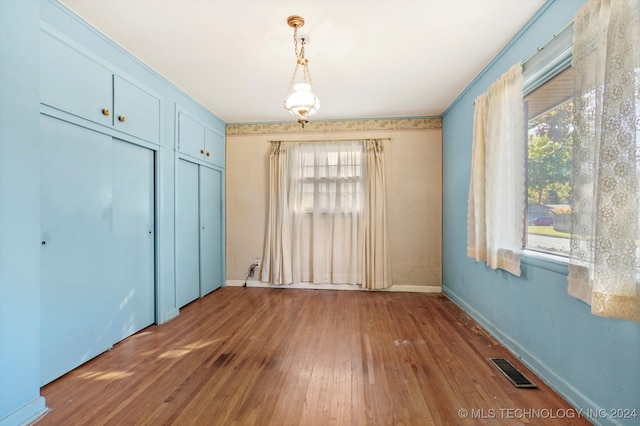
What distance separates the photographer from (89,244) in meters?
2.25

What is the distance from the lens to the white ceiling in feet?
6.64

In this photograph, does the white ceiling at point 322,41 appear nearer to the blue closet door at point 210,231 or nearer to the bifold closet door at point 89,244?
the bifold closet door at point 89,244

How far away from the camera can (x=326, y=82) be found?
3.20 m

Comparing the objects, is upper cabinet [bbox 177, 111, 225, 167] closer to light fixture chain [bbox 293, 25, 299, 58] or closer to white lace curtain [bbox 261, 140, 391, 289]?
white lace curtain [bbox 261, 140, 391, 289]

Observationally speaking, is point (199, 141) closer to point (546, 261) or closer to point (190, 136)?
point (190, 136)

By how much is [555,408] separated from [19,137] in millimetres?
3479

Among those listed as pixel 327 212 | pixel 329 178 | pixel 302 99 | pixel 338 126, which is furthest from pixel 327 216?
pixel 302 99

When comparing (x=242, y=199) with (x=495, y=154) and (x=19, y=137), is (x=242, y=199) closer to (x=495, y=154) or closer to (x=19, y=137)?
(x=19, y=137)

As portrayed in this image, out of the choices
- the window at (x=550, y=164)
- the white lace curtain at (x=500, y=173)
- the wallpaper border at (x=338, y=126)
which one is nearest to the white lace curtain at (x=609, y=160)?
the window at (x=550, y=164)

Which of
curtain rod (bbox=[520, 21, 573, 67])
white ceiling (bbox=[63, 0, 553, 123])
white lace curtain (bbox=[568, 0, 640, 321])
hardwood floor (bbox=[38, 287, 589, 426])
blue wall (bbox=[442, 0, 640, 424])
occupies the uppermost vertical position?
white ceiling (bbox=[63, 0, 553, 123])

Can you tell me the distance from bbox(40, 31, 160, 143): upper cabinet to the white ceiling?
1.07 ft

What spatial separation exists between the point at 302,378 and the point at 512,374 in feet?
5.00

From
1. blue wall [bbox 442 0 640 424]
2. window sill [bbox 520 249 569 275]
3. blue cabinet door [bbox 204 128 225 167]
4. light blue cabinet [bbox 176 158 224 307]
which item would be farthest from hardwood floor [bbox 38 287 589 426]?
blue cabinet door [bbox 204 128 225 167]

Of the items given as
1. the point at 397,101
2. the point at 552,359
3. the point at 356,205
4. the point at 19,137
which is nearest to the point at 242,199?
the point at 356,205
